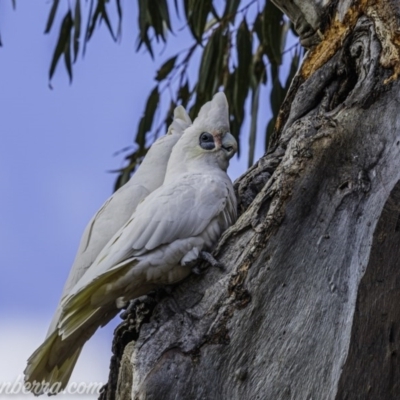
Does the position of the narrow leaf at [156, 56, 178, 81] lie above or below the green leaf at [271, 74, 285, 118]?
above

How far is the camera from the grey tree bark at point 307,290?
2.40 metres

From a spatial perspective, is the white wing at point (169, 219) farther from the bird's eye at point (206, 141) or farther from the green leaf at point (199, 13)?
the green leaf at point (199, 13)

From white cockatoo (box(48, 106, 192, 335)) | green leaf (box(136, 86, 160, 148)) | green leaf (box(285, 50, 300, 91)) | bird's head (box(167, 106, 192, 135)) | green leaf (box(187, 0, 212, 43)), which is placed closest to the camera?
white cockatoo (box(48, 106, 192, 335))

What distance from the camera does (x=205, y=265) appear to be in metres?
2.61

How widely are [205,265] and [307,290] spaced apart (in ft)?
0.94

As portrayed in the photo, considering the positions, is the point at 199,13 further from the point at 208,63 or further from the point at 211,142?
the point at 211,142

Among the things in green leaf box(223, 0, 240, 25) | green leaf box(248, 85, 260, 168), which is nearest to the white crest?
green leaf box(248, 85, 260, 168)

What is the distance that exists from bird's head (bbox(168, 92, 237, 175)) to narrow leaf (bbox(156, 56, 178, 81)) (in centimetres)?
194

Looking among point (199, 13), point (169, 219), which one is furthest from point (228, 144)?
point (199, 13)

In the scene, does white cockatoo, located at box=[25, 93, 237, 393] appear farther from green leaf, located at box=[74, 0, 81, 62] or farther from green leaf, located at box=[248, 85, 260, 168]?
green leaf, located at box=[74, 0, 81, 62]

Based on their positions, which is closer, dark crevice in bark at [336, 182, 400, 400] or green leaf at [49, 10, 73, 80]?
dark crevice in bark at [336, 182, 400, 400]

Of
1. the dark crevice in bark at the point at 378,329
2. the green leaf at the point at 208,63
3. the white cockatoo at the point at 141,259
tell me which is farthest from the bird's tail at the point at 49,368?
the green leaf at the point at 208,63

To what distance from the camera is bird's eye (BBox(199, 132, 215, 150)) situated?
2.92m

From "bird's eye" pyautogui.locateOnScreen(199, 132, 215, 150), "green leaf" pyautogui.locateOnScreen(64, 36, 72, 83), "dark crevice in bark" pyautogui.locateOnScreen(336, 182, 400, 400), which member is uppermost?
"green leaf" pyautogui.locateOnScreen(64, 36, 72, 83)
